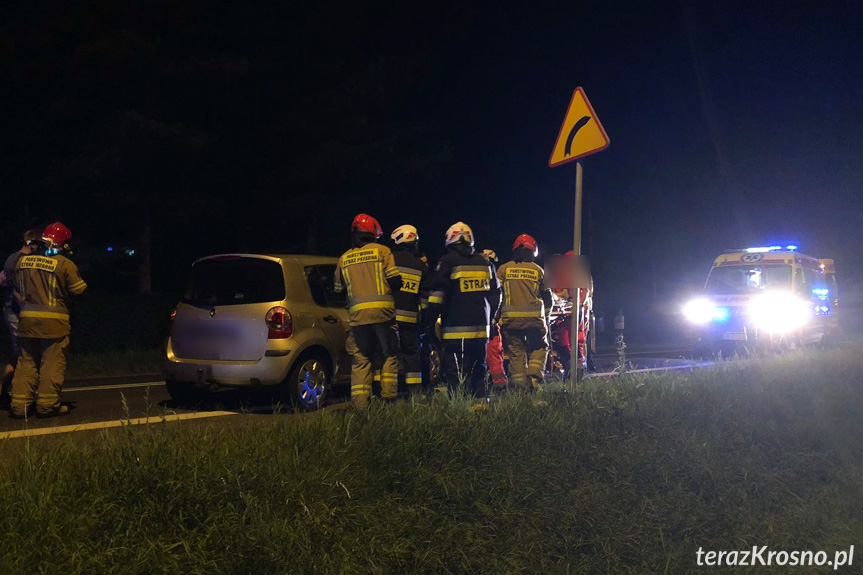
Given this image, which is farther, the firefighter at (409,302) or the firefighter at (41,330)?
the firefighter at (41,330)

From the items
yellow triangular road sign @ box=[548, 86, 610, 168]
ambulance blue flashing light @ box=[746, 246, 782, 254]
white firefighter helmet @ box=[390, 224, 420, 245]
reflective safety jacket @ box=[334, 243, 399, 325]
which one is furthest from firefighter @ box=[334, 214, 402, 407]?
ambulance blue flashing light @ box=[746, 246, 782, 254]

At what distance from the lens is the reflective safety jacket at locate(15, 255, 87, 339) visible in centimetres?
763

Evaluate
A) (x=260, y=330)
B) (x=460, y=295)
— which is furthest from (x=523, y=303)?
(x=260, y=330)

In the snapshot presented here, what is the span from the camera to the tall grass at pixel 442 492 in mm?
3609

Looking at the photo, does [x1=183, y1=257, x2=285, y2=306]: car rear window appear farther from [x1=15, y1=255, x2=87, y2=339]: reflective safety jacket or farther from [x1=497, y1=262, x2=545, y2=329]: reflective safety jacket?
[x1=497, y1=262, x2=545, y2=329]: reflective safety jacket

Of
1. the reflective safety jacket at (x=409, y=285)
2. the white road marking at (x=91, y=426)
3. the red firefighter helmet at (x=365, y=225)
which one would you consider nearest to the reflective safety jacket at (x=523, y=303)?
the reflective safety jacket at (x=409, y=285)

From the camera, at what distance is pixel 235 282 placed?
320 inches

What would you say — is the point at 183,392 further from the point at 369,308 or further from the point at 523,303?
the point at 523,303

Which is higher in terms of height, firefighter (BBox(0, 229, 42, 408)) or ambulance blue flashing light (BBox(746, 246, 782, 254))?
ambulance blue flashing light (BBox(746, 246, 782, 254))

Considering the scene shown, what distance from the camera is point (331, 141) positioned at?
20750 mm

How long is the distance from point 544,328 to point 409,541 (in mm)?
5153

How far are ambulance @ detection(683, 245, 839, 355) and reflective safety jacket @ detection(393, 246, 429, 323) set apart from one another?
9.11m

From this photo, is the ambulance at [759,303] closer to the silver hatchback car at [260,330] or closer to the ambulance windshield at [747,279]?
the ambulance windshield at [747,279]

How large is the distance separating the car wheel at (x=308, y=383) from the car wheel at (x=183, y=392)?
1165 mm
